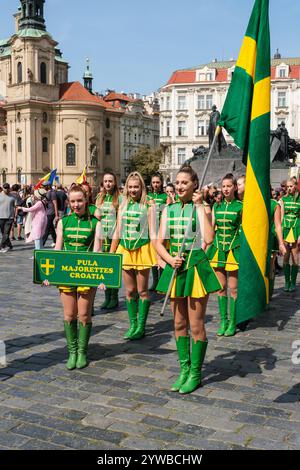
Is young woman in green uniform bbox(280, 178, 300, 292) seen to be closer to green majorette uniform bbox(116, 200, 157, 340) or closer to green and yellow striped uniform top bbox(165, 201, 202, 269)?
green majorette uniform bbox(116, 200, 157, 340)

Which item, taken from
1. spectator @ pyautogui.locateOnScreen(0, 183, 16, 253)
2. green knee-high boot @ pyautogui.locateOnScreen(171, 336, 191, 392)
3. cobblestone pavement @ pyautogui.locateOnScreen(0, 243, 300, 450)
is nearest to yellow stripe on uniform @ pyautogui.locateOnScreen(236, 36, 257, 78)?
green knee-high boot @ pyautogui.locateOnScreen(171, 336, 191, 392)

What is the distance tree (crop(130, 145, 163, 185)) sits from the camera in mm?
86137

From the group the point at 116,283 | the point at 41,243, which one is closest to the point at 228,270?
the point at 116,283

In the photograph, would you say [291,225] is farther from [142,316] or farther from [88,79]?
[88,79]

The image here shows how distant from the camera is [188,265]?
515cm

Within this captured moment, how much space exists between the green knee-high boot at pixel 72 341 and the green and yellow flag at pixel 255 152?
1.88 m

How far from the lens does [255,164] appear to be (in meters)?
5.12

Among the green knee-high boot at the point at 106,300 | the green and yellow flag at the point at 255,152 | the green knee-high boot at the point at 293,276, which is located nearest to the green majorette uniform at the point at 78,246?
the green and yellow flag at the point at 255,152

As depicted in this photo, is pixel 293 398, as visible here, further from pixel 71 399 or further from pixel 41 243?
pixel 41 243

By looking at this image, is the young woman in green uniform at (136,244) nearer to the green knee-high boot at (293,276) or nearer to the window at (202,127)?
the green knee-high boot at (293,276)

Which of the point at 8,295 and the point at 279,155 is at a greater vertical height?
the point at 279,155

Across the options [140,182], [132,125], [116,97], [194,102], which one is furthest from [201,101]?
[140,182]

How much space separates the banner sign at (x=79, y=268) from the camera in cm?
560
